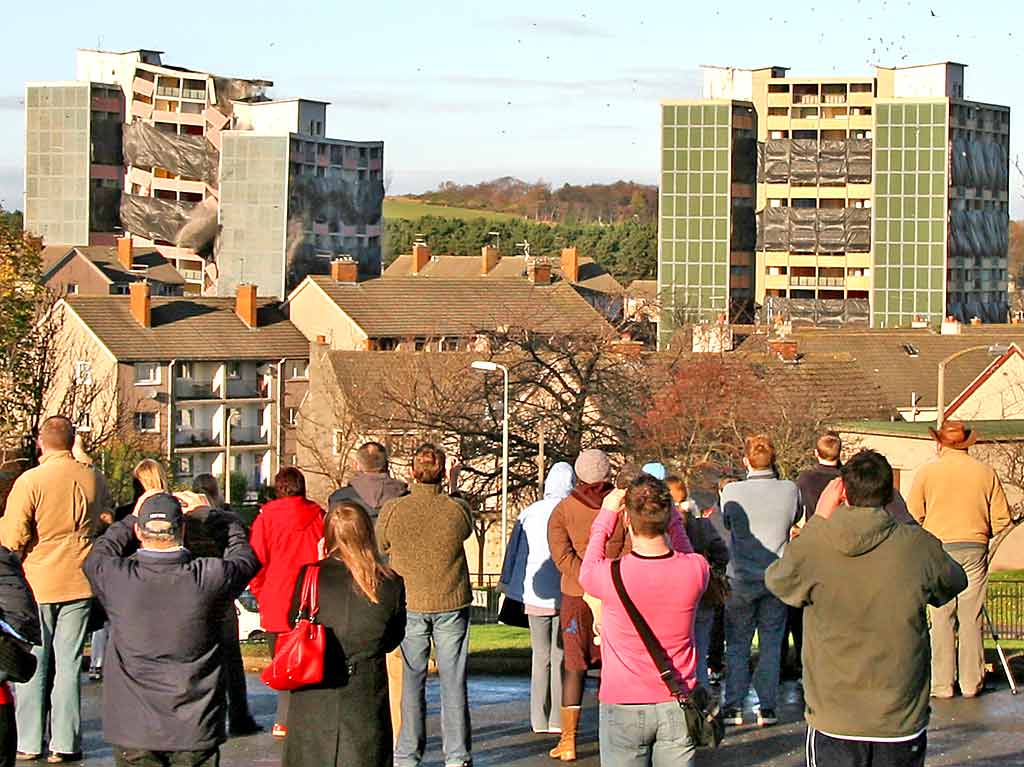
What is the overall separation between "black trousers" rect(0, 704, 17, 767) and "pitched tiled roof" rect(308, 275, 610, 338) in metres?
76.3

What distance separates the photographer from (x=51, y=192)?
138375mm

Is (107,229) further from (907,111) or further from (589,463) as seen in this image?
(589,463)

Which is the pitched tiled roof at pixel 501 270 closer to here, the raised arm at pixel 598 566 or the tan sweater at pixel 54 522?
the tan sweater at pixel 54 522

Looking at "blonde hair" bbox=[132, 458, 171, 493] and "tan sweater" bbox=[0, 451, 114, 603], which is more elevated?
"blonde hair" bbox=[132, 458, 171, 493]

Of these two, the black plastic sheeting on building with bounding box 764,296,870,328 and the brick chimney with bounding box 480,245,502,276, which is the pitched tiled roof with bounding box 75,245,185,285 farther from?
the black plastic sheeting on building with bounding box 764,296,870,328

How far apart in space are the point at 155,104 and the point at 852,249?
49.8 meters

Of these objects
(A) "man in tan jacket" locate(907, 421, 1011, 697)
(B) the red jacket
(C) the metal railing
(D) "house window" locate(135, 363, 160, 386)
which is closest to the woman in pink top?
(B) the red jacket

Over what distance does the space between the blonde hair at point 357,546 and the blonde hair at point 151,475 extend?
1923mm

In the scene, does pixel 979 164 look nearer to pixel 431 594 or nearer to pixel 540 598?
pixel 540 598

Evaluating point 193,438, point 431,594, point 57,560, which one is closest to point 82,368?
point 193,438

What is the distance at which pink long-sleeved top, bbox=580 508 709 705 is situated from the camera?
8023 mm

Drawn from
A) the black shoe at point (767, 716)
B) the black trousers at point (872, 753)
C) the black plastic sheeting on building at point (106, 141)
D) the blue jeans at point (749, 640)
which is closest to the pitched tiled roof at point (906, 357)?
the blue jeans at point (749, 640)

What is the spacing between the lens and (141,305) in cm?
8594

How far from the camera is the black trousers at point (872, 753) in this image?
752 centimetres
